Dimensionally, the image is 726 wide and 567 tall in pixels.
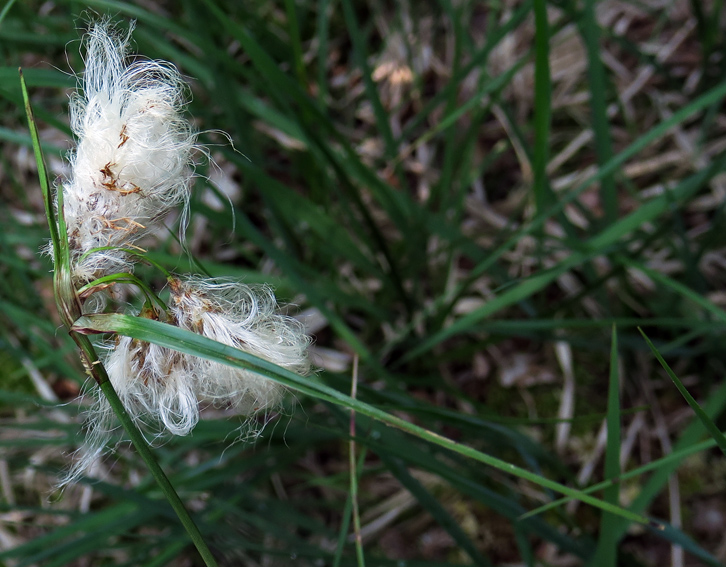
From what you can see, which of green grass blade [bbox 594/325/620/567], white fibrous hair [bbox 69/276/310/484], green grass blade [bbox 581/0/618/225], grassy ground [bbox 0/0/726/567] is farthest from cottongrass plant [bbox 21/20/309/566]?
green grass blade [bbox 581/0/618/225]

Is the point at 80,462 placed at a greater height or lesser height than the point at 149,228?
lesser

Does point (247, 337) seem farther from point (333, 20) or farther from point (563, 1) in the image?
point (333, 20)

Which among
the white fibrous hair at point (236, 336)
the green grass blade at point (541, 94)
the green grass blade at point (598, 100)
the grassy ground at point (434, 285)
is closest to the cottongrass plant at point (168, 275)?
the white fibrous hair at point (236, 336)

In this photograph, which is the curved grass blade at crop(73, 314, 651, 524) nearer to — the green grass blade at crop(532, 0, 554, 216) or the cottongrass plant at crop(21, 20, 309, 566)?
the cottongrass plant at crop(21, 20, 309, 566)

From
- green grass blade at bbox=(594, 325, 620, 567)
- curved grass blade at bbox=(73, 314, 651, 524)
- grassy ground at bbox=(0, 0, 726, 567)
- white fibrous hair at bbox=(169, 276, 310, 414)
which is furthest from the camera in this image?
grassy ground at bbox=(0, 0, 726, 567)

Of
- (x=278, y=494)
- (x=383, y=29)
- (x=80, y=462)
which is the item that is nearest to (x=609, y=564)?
(x=80, y=462)

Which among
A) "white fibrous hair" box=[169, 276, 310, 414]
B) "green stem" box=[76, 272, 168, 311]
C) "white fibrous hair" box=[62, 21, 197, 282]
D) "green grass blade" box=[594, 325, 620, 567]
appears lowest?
"green grass blade" box=[594, 325, 620, 567]

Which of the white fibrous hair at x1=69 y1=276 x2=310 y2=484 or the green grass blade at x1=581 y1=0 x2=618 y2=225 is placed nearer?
the white fibrous hair at x1=69 y1=276 x2=310 y2=484

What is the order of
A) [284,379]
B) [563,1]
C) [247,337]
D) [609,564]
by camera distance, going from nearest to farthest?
1. [284,379]
2. [247,337]
3. [609,564]
4. [563,1]
